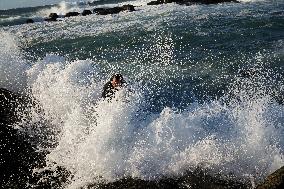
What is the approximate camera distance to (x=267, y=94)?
38.7ft

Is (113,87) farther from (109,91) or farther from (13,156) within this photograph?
(13,156)

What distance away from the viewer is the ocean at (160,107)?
26.0 feet

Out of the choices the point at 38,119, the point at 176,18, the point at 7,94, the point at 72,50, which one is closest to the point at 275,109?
the point at 38,119

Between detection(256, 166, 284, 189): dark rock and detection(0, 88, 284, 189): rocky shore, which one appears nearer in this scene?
detection(256, 166, 284, 189): dark rock

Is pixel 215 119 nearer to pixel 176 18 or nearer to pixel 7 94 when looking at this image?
pixel 7 94

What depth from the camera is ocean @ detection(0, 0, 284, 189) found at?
26.0 ft

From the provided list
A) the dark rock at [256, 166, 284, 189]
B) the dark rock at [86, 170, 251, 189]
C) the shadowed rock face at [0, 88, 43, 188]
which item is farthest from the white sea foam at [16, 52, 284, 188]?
the dark rock at [256, 166, 284, 189]

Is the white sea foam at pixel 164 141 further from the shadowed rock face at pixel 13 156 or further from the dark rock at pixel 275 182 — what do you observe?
the dark rock at pixel 275 182

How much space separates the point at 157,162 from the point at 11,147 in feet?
10.4

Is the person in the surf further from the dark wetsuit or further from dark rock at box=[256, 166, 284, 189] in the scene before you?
dark rock at box=[256, 166, 284, 189]

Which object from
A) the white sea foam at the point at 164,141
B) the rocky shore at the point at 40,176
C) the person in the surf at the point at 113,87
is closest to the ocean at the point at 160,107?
the white sea foam at the point at 164,141

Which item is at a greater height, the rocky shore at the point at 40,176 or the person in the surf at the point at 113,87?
the person in the surf at the point at 113,87

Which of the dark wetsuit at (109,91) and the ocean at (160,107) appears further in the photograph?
the dark wetsuit at (109,91)

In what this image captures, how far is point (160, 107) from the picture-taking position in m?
11.7
